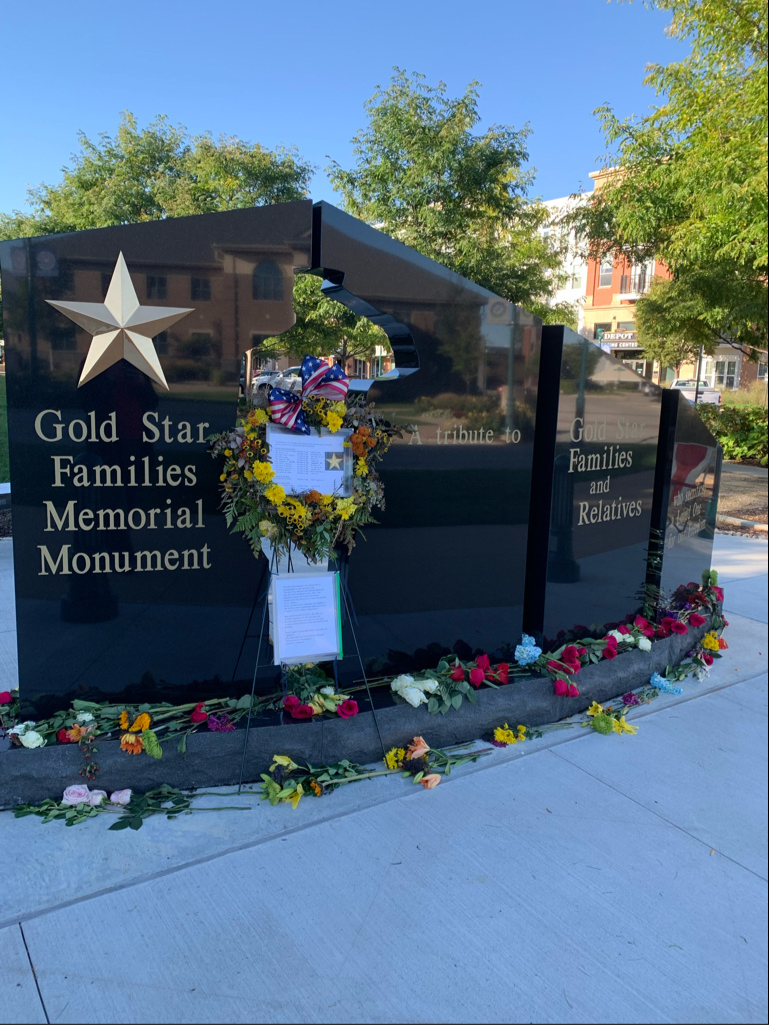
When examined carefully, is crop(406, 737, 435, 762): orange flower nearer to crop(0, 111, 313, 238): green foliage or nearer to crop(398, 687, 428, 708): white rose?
crop(398, 687, 428, 708): white rose

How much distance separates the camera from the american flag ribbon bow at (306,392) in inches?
128

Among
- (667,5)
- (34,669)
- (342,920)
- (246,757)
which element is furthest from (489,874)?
(667,5)

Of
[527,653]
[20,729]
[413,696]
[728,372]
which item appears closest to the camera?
[20,729]

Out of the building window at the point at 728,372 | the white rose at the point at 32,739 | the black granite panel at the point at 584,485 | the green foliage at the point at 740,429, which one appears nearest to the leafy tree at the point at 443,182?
the green foliage at the point at 740,429

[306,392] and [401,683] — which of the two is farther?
[401,683]

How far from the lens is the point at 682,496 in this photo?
202 inches

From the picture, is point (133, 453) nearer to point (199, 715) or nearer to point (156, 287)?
point (156, 287)

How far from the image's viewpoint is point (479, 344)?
388 cm

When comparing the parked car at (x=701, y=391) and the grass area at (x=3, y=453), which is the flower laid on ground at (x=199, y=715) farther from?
the parked car at (x=701, y=391)

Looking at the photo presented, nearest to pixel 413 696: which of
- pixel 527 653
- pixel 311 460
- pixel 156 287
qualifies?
pixel 527 653

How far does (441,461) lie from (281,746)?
5.31 ft

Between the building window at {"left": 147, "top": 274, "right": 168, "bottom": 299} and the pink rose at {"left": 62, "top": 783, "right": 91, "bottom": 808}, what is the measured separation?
202 cm

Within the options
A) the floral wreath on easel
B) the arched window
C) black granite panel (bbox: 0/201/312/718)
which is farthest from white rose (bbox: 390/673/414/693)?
the arched window

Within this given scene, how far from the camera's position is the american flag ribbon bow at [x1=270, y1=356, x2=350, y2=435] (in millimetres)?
3264
